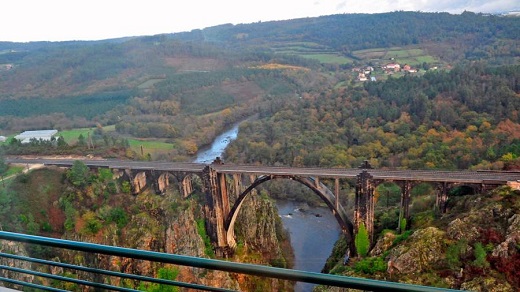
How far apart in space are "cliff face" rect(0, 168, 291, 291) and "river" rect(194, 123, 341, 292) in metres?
1.22

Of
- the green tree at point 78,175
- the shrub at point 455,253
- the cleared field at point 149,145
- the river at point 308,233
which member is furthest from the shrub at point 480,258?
the cleared field at point 149,145

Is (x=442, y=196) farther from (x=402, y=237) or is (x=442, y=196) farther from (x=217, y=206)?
(x=217, y=206)

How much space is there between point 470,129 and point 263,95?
1362 inches

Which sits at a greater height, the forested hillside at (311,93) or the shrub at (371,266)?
the forested hillside at (311,93)

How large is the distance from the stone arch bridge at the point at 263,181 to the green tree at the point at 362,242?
1.44ft

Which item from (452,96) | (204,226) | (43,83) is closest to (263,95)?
(452,96)

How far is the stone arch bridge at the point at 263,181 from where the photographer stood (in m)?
17.5

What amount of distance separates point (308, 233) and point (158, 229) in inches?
378

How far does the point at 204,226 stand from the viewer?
73.4 ft

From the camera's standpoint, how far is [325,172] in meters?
20.0

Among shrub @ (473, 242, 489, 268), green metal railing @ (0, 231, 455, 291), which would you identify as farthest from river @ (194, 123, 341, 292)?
green metal railing @ (0, 231, 455, 291)

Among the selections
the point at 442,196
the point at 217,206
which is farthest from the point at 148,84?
the point at 442,196

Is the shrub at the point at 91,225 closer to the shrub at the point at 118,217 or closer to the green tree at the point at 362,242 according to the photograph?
the shrub at the point at 118,217

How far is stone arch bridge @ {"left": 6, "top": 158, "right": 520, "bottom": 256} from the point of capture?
1747cm
